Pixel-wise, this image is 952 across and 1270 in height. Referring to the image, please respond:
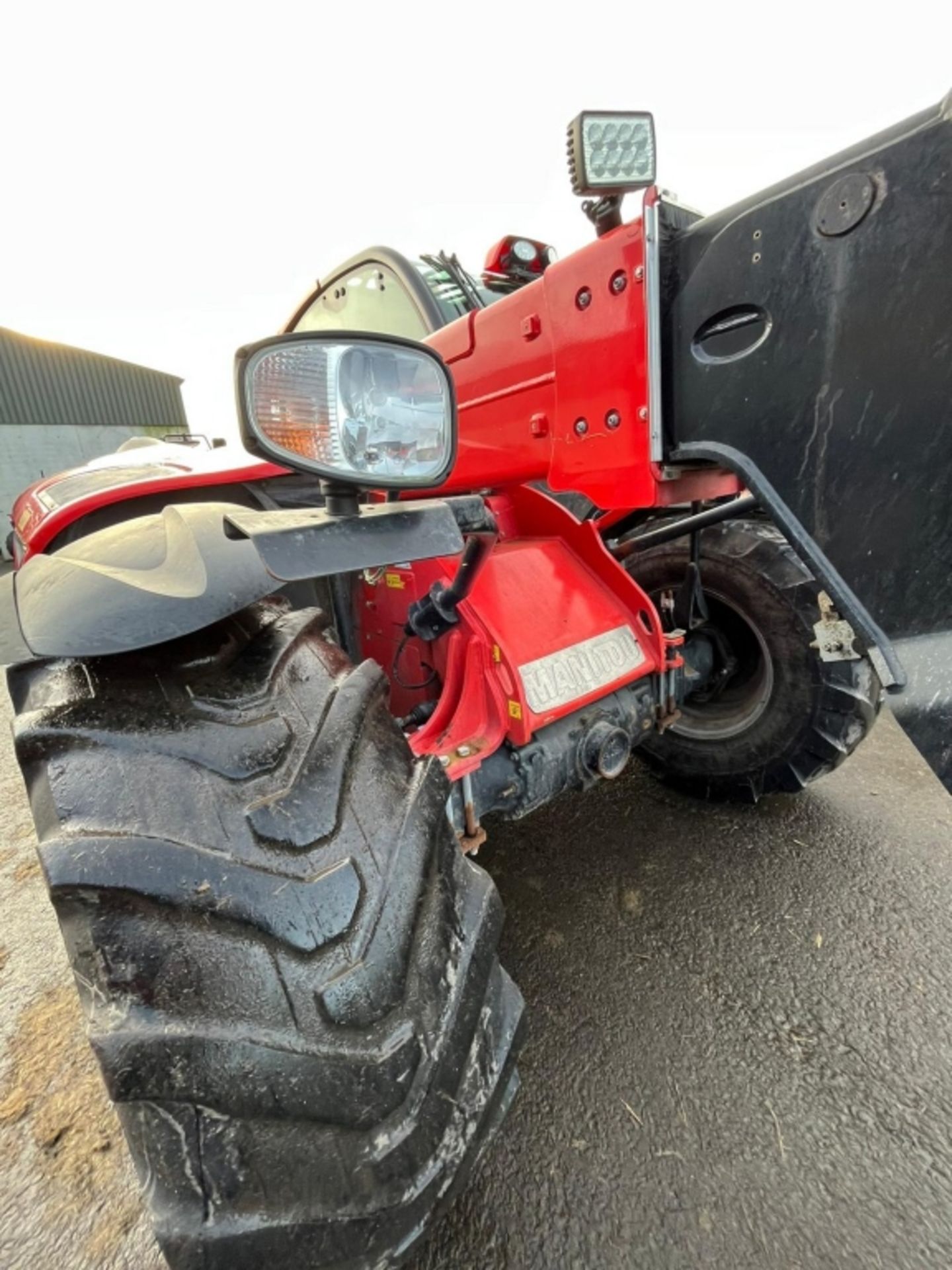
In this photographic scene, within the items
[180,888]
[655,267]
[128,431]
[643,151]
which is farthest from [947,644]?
[128,431]

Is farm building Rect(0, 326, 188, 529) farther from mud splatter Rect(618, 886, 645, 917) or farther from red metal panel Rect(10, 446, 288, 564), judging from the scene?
mud splatter Rect(618, 886, 645, 917)

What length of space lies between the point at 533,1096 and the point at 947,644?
1.28m

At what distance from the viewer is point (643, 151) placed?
1103mm

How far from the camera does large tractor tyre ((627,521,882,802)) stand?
191 cm

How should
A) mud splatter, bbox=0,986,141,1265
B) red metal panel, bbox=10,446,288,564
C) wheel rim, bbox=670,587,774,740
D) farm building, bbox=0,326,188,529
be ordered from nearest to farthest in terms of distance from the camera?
1. mud splatter, bbox=0,986,141,1265
2. red metal panel, bbox=10,446,288,564
3. wheel rim, bbox=670,587,774,740
4. farm building, bbox=0,326,188,529

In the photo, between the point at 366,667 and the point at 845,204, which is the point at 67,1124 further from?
the point at 845,204

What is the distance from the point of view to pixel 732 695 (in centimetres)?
229

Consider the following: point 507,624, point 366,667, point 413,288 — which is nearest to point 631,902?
point 507,624

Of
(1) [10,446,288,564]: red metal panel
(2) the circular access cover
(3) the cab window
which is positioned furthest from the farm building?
(2) the circular access cover

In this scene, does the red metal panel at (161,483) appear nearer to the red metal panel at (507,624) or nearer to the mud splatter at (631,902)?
the red metal panel at (507,624)

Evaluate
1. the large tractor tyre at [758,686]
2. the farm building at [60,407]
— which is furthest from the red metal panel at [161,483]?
the farm building at [60,407]

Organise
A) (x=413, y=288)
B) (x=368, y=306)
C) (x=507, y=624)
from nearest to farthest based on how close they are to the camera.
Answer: (x=507, y=624) < (x=413, y=288) < (x=368, y=306)

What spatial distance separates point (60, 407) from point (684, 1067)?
2070cm

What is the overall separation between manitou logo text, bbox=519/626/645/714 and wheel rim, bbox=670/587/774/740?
57cm
